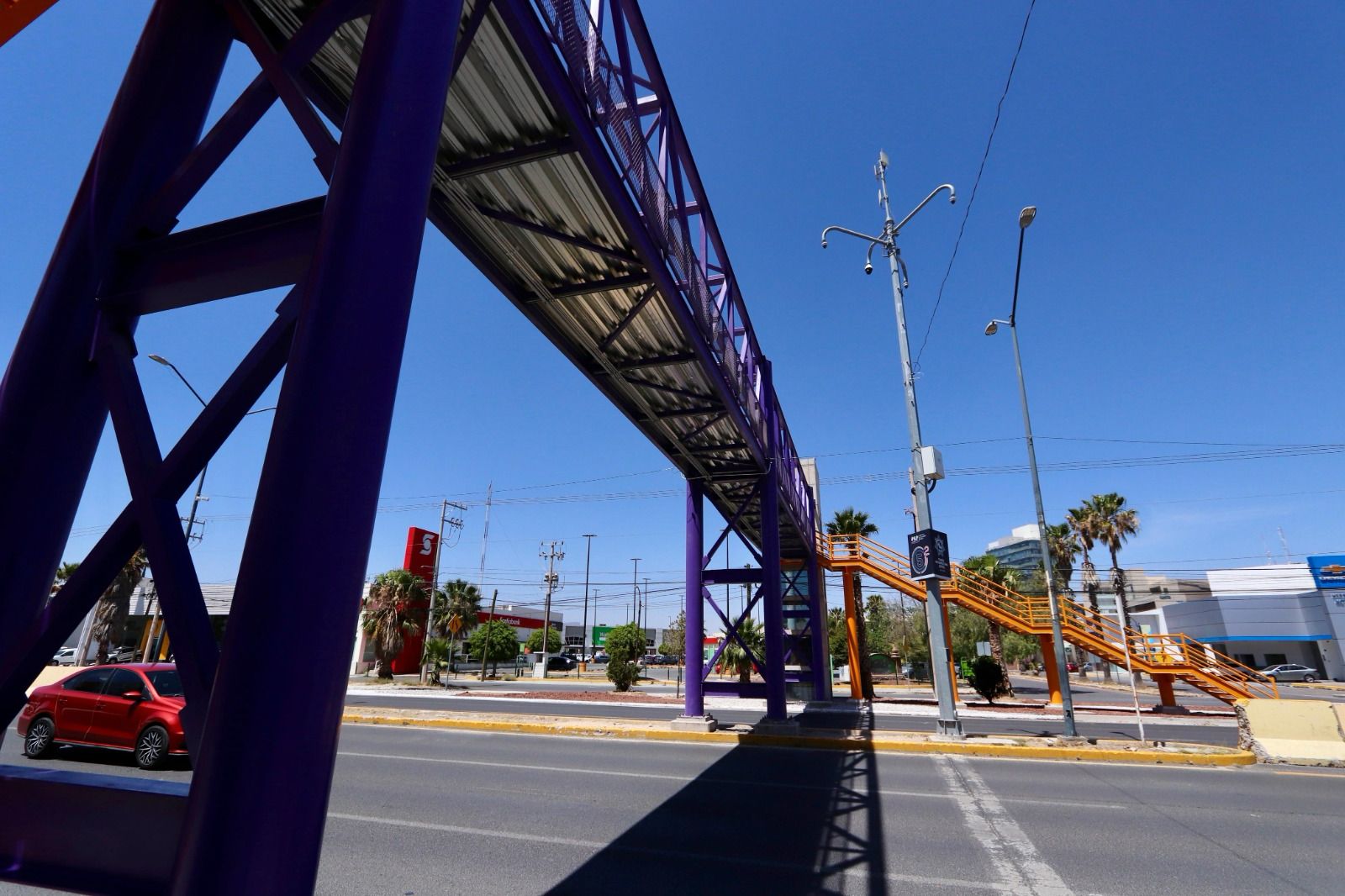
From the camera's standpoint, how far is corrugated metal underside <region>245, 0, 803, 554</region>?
190 inches

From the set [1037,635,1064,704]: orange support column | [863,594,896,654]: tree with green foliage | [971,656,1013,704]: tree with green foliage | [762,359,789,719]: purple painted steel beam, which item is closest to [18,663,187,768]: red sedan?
[762,359,789,719]: purple painted steel beam

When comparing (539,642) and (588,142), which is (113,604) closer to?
(539,642)

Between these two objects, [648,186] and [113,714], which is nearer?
[648,186]

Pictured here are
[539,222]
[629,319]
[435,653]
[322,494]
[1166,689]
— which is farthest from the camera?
[435,653]

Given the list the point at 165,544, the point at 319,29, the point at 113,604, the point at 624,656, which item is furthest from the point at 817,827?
the point at 113,604

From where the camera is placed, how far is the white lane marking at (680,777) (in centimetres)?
771

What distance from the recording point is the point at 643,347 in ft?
31.3

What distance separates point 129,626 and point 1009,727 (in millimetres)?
64596

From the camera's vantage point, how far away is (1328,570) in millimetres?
43375

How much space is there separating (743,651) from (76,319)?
1036 inches

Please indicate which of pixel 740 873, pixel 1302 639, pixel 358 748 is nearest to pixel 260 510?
A: pixel 740 873

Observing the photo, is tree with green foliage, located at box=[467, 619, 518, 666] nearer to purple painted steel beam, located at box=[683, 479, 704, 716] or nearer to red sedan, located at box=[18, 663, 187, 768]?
purple painted steel beam, located at box=[683, 479, 704, 716]

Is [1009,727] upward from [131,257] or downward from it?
downward

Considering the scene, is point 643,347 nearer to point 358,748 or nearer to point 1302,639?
point 358,748
